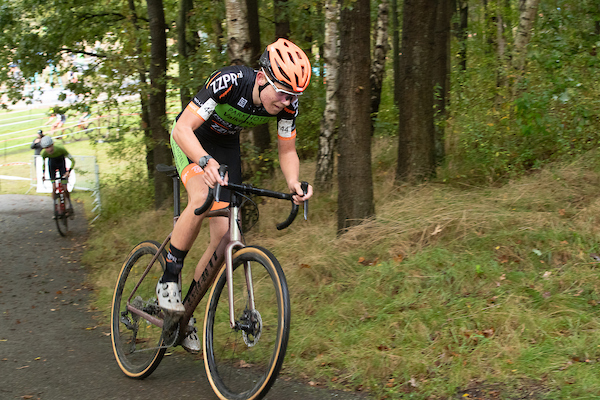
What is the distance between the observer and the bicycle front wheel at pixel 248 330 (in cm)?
317

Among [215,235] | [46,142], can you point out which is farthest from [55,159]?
[215,235]

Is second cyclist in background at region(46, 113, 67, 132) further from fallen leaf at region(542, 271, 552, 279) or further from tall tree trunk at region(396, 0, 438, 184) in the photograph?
fallen leaf at region(542, 271, 552, 279)

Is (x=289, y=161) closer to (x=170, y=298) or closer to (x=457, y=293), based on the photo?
(x=170, y=298)

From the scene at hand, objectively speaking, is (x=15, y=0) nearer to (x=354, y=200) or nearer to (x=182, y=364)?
(x=354, y=200)

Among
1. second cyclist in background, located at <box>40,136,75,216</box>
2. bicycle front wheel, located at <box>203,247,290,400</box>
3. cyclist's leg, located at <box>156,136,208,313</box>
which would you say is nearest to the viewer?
bicycle front wheel, located at <box>203,247,290,400</box>

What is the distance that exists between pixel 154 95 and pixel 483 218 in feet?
27.5

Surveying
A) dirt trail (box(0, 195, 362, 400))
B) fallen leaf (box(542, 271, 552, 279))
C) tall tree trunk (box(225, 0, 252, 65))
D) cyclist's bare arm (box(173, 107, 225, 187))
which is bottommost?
dirt trail (box(0, 195, 362, 400))

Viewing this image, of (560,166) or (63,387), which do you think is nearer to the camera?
(63,387)

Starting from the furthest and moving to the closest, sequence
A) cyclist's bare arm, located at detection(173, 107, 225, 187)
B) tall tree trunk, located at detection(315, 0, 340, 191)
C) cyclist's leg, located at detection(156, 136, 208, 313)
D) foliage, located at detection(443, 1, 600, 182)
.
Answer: tall tree trunk, located at detection(315, 0, 340, 191), foliage, located at detection(443, 1, 600, 182), cyclist's leg, located at detection(156, 136, 208, 313), cyclist's bare arm, located at detection(173, 107, 225, 187)

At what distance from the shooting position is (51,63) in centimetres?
1585

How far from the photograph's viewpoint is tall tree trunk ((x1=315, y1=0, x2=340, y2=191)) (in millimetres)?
9539

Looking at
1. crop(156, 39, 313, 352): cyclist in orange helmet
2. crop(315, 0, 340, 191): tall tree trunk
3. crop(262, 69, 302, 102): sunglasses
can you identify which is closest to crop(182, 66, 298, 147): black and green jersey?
crop(156, 39, 313, 352): cyclist in orange helmet

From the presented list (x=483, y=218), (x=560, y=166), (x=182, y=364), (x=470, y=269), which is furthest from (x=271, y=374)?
(x=560, y=166)

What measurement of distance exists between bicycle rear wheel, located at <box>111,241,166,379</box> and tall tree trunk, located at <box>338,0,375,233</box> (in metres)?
2.67
